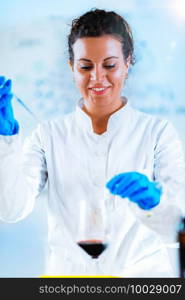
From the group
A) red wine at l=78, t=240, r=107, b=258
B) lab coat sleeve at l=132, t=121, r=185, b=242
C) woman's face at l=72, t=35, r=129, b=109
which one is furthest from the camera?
woman's face at l=72, t=35, r=129, b=109

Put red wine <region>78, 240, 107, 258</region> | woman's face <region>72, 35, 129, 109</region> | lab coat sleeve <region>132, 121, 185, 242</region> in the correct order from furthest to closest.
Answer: woman's face <region>72, 35, 129, 109</region>
lab coat sleeve <region>132, 121, 185, 242</region>
red wine <region>78, 240, 107, 258</region>

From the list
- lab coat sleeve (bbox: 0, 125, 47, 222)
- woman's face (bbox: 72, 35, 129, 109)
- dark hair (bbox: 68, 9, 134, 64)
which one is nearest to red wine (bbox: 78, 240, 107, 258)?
lab coat sleeve (bbox: 0, 125, 47, 222)

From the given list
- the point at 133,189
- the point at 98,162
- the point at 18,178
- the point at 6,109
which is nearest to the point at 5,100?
the point at 6,109

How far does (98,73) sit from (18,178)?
16.1 inches

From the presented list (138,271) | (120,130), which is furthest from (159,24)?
(138,271)

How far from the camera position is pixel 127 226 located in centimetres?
153

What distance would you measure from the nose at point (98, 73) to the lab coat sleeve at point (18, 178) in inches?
12.1

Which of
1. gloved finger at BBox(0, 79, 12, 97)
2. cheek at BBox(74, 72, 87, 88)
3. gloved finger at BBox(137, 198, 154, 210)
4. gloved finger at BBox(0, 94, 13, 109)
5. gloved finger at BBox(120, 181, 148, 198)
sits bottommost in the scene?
gloved finger at BBox(137, 198, 154, 210)

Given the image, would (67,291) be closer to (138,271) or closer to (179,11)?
(138,271)

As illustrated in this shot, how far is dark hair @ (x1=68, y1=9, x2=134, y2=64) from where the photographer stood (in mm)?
1592

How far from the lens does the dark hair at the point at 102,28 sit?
1.59 m

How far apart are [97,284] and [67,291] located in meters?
0.09

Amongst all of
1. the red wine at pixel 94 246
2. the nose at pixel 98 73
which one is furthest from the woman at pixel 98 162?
the red wine at pixel 94 246

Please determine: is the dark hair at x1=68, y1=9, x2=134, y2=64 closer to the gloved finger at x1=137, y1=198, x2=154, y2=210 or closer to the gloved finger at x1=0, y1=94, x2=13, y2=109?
the gloved finger at x1=0, y1=94, x2=13, y2=109
